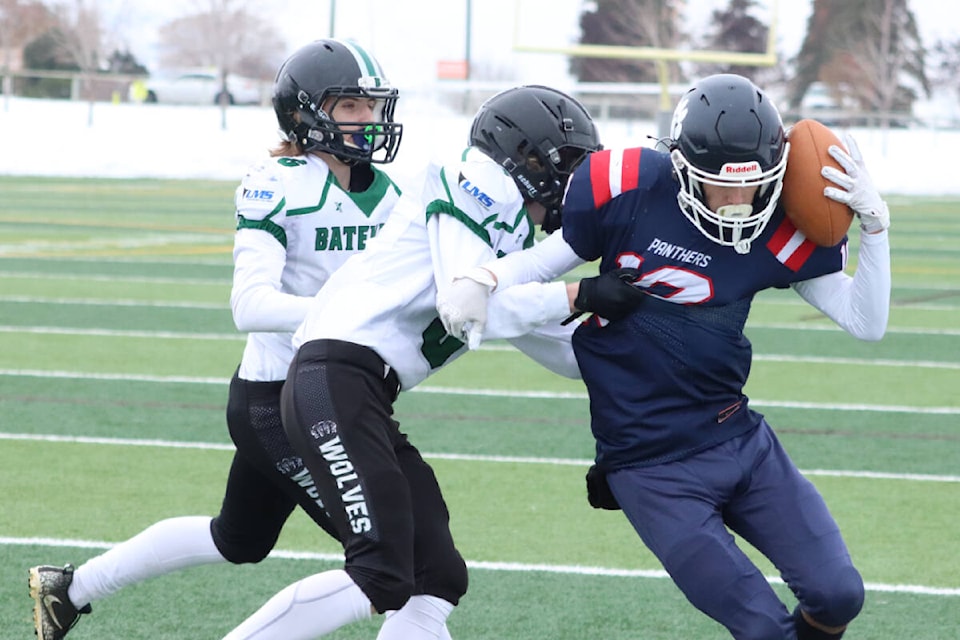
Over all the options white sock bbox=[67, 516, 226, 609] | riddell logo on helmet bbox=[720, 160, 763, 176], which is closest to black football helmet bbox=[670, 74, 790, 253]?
riddell logo on helmet bbox=[720, 160, 763, 176]

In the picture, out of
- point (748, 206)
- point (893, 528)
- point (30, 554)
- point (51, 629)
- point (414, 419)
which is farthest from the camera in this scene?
point (414, 419)

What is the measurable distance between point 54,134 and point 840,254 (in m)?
29.5

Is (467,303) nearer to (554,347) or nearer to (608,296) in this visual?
(608,296)

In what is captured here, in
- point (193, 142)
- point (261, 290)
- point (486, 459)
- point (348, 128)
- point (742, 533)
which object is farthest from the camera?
point (193, 142)

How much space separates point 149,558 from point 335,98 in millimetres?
1326

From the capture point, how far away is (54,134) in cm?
3097

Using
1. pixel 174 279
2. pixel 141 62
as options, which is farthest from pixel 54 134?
pixel 141 62

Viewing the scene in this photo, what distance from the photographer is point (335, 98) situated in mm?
3881

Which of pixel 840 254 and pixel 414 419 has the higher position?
pixel 840 254

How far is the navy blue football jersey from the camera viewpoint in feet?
10.7

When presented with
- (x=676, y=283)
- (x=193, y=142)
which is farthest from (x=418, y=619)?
(x=193, y=142)

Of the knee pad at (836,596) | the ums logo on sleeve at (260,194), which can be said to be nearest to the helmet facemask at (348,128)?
the ums logo on sleeve at (260,194)

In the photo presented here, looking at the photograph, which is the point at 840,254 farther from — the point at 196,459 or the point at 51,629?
the point at 196,459

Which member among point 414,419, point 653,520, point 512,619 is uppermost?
point 653,520
